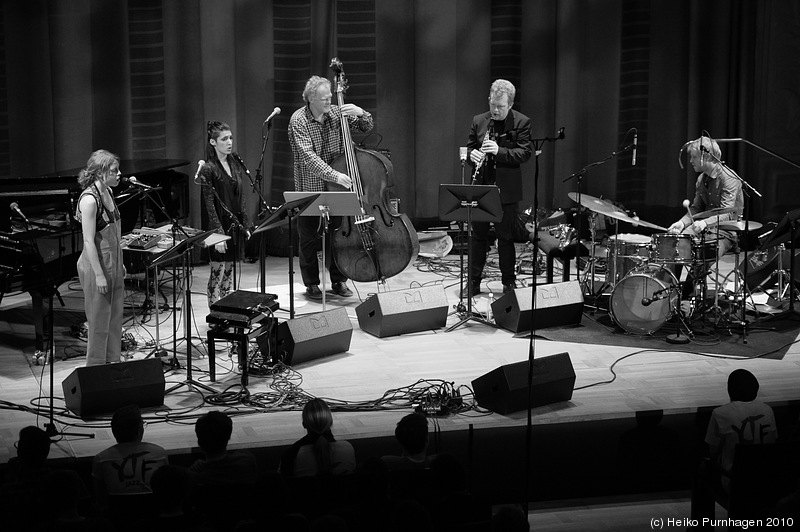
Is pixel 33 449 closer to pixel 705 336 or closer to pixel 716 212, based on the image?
pixel 705 336

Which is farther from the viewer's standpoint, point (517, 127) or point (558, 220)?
point (558, 220)

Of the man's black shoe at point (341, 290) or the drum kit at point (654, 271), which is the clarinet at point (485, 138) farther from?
the man's black shoe at point (341, 290)

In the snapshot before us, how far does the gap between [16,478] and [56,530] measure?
59cm

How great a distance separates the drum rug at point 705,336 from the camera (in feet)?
24.1

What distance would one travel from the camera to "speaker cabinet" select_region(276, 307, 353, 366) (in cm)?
697

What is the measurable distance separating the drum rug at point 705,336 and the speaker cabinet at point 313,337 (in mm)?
1457

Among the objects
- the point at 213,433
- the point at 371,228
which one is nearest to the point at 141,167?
the point at 371,228

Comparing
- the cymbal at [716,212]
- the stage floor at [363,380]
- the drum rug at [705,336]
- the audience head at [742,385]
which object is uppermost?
the cymbal at [716,212]

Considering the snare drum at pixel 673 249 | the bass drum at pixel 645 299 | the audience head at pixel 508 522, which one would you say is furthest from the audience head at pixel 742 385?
the snare drum at pixel 673 249

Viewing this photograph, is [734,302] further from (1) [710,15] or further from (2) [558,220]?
(1) [710,15]

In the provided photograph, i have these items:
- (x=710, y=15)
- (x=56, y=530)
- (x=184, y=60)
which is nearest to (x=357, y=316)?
(x=184, y=60)

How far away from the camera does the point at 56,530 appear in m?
3.60

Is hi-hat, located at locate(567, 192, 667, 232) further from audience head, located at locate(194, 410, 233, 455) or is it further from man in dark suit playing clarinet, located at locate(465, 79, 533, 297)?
audience head, located at locate(194, 410, 233, 455)

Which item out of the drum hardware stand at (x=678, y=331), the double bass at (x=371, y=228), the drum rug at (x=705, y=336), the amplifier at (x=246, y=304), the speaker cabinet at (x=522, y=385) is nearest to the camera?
the speaker cabinet at (x=522, y=385)
